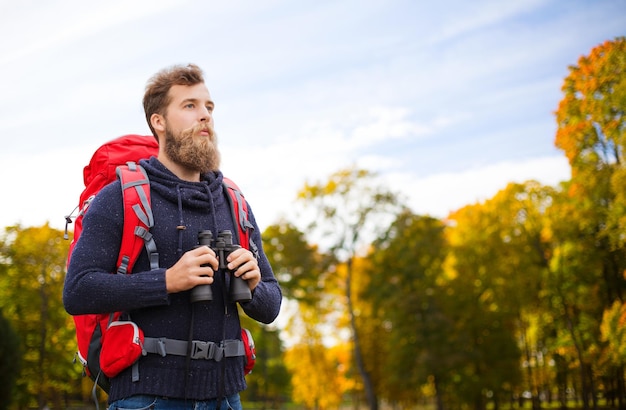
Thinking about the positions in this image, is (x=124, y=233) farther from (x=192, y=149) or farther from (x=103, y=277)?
(x=192, y=149)

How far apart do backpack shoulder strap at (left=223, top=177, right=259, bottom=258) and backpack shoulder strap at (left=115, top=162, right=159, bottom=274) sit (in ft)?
1.70

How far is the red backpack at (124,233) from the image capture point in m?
2.74

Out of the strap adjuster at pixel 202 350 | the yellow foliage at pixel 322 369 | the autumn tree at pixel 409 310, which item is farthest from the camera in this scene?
the yellow foliage at pixel 322 369

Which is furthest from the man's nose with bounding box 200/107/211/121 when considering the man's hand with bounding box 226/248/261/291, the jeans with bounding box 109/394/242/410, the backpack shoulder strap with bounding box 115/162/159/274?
the jeans with bounding box 109/394/242/410

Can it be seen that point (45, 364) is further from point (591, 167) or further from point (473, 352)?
point (591, 167)

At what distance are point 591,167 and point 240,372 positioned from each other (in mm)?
26327

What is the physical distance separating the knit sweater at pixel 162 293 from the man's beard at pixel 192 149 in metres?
0.09

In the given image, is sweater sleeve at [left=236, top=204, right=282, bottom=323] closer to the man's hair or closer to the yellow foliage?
the man's hair

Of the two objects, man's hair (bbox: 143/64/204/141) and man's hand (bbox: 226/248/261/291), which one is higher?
man's hair (bbox: 143/64/204/141)

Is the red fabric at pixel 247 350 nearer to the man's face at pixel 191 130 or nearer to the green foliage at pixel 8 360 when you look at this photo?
the man's face at pixel 191 130

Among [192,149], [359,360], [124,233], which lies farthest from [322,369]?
[124,233]

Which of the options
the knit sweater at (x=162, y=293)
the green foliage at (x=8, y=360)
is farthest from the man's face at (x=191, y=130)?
the green foliage at (x=8, y=360)

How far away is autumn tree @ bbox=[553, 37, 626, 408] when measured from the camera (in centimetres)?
2420

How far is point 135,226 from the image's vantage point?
2.86 m
